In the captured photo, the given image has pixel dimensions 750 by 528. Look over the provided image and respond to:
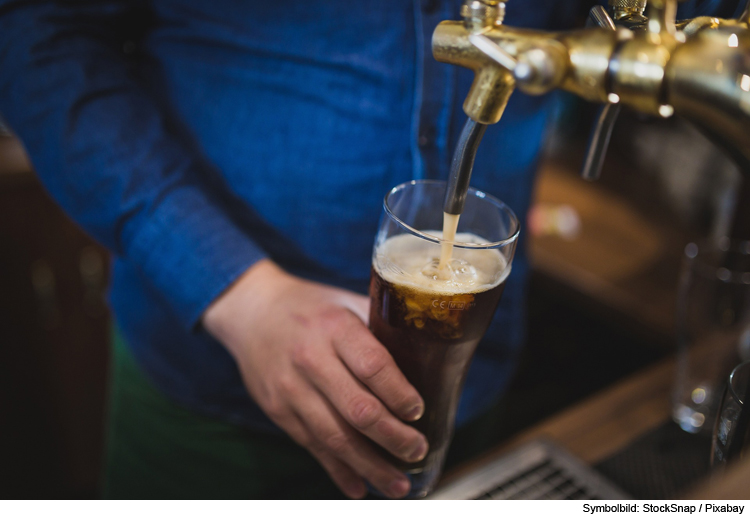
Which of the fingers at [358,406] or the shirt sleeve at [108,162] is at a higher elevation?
the shirt sleeve at [108,162]

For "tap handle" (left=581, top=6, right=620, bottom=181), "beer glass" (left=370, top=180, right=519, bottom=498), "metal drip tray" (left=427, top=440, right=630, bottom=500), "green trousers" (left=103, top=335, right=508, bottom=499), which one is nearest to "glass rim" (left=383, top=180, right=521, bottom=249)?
"beer glass" (left=370, top=180, right=519, bottom=498)

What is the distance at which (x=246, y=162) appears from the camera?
99 cm

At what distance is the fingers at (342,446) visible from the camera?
0.72 m

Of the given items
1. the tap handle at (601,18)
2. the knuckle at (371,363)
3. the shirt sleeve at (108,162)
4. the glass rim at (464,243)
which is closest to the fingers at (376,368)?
the knuckle at (371,363)

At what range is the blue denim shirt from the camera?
0.89 m

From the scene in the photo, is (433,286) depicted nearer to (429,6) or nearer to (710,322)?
(429,6)

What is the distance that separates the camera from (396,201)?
0.74 metres

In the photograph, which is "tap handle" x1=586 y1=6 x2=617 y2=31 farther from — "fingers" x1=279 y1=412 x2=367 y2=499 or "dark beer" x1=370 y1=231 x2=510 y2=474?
"fingers" x1=279 y1=412 x2=367 y2=499

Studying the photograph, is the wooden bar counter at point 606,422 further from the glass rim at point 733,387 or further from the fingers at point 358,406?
the glass rim at point 733,387

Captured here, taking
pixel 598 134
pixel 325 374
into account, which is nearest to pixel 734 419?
pixel 598 134

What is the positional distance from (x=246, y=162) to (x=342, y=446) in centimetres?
48

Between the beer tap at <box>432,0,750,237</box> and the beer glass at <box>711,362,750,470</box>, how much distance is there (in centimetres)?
26
